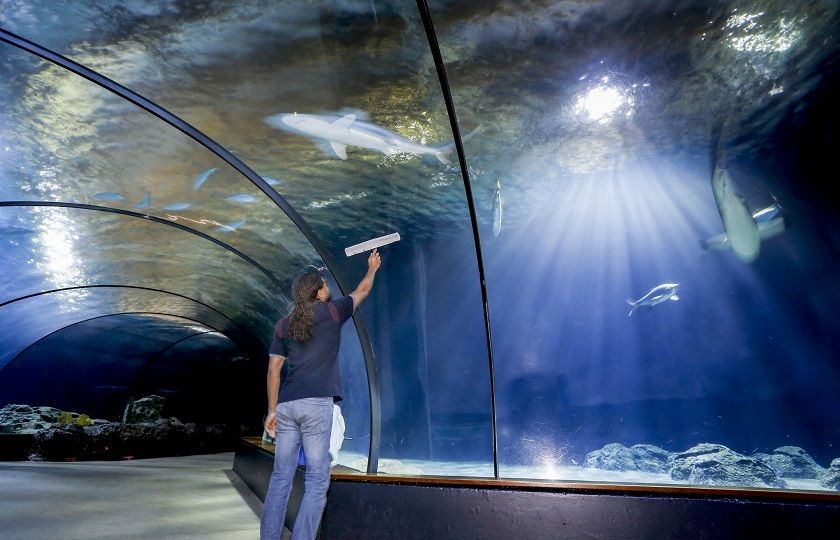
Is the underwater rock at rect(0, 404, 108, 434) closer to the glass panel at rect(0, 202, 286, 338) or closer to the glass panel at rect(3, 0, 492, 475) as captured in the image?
the glass panel at rect(0, 202, 286, 338)

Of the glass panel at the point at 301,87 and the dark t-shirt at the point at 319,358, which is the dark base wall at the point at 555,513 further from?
the glass panel at the point at 301,87

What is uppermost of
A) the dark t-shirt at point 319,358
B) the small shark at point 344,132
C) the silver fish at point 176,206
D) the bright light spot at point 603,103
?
the bright light spot at point 603,103

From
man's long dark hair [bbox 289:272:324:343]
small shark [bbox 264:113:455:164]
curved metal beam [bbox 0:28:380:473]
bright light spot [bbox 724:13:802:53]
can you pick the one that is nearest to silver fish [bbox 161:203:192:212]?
curved metal beam [bbox 0:28:380:473]

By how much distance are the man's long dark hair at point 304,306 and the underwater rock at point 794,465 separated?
21.0 metres

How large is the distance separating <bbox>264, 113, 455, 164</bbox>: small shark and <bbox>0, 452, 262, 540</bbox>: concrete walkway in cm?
414

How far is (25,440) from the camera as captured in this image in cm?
1185

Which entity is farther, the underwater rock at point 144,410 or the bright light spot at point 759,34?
the underwater rock at point 144,410

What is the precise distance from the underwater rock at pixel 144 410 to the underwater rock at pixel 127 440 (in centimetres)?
62

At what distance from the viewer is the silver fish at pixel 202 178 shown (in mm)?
6250

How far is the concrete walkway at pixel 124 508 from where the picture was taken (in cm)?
375

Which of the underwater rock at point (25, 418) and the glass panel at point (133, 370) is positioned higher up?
the glass panel at point (133, 370)

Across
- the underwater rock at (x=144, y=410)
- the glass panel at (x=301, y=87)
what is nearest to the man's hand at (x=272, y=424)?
the glass panel at (x=301, y=87)

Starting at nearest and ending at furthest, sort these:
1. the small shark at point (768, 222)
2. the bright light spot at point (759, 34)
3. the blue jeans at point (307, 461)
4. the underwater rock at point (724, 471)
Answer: the blue jeans at point (307, 461), the bright light spot at point (759, 34), the underwater rock at point (724, 471), the small shark at point (768, 222)

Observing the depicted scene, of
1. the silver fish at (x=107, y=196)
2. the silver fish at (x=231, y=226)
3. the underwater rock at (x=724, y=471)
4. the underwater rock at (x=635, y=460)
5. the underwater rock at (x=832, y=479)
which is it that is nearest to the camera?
the silver fish at (x=107, y=196)
